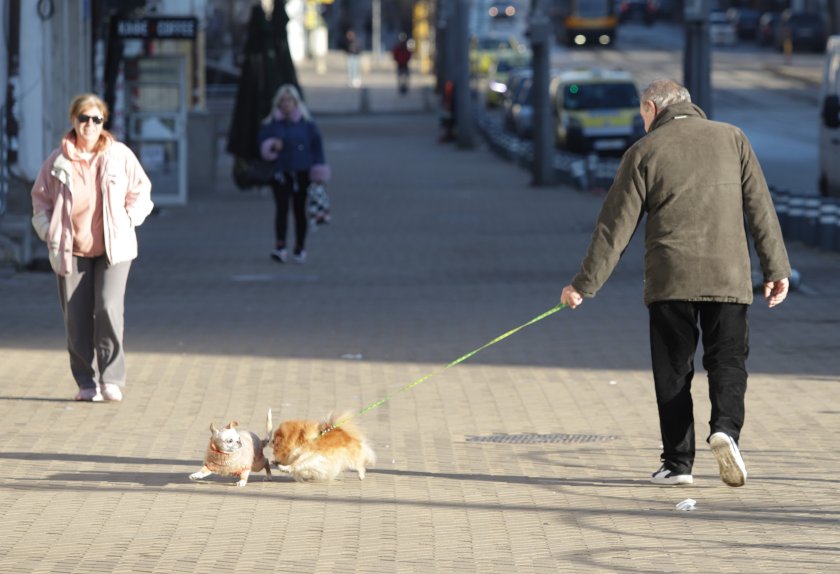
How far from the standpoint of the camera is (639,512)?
24.1 feet

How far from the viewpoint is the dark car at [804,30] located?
74188 mm

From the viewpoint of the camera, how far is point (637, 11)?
337ft

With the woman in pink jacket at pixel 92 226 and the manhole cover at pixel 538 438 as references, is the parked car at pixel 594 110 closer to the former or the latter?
the woman in pink jacket at pixel 92 226

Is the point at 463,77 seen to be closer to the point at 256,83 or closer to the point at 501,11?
the point at 256,83

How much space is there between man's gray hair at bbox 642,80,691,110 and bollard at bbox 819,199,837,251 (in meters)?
10.6

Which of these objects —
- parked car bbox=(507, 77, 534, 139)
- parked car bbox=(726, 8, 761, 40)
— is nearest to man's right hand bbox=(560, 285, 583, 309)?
parked car bbox=(507, 77, 534, 139)

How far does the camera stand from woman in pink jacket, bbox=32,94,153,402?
991 cm

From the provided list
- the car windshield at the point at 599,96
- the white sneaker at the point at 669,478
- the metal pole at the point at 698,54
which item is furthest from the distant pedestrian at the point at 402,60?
the white sneaker at the point at 669,478

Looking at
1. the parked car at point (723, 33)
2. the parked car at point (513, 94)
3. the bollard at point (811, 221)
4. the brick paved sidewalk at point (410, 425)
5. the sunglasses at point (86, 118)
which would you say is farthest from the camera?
the parked car at point (723, 33)

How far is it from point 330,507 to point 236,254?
11247mm

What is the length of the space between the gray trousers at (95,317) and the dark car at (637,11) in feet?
302

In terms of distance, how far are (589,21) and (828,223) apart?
62830 mm

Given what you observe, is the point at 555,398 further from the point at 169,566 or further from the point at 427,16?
the point at 427,16

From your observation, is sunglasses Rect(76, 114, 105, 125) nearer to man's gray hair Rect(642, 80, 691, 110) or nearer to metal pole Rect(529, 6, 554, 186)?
man's gray hair Rect(642, 80, 691, 110)
